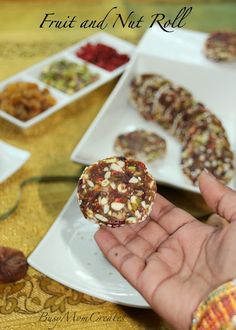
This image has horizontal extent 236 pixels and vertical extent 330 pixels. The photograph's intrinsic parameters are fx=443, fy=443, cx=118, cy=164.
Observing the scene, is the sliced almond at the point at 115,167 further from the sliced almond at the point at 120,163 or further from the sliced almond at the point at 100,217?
the sliced almond at the point at 100,217

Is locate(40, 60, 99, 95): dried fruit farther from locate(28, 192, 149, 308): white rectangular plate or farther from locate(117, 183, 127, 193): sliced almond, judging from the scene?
locate(117, 183, 127, 193): sliced almond

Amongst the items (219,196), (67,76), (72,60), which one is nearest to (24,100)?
(67,76)

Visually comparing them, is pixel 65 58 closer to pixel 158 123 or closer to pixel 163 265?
pixel 158 123

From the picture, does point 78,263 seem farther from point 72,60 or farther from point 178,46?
point 178,46

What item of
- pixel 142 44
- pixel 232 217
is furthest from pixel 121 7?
pixel 232 217

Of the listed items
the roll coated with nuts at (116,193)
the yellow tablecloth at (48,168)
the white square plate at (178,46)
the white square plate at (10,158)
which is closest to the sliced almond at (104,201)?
the roll coated with nuts at (116,193)

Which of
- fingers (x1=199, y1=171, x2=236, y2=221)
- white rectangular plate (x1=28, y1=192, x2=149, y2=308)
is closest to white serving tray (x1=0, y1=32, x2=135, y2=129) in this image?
white rectangular plate (x1=28, y1=192, x2=149, y2=308)
